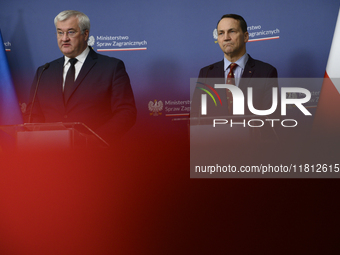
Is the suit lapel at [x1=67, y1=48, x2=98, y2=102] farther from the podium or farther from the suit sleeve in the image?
the podium

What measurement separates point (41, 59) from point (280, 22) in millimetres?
2591

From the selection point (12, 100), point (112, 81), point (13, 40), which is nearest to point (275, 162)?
point (112, 81)

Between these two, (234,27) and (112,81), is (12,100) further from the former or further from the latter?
(234,27)

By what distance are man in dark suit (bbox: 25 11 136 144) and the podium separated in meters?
0.86

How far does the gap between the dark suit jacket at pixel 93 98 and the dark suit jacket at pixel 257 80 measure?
75 cm

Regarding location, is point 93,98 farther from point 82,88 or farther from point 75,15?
point 75,15

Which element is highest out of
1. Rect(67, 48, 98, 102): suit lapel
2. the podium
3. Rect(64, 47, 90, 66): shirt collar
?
Rect(64, 47, 90, 66): shirt collar

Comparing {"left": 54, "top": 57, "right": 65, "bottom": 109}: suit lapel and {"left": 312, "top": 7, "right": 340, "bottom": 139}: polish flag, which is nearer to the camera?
{"left": 312, "top": 7, "right": 340, "bottom": 139}: polish flag

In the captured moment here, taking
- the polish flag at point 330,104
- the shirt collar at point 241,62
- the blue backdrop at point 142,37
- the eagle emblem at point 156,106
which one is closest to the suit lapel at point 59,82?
the blue backdrop at point 142,37

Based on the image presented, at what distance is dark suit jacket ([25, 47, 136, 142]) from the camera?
7.07ft

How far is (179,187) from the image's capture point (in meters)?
0.96

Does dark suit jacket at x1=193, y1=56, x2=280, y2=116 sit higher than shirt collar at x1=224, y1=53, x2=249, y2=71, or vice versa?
shirt collar at x1=224, y1=53, x2=249, y2=71

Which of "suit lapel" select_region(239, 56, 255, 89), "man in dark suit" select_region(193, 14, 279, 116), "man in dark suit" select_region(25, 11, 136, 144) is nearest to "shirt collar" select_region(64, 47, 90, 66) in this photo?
"man in dark suit" select_region(25, 11, 136, 144)

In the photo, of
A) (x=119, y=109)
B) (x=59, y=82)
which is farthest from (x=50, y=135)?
(x=59, y=82)
